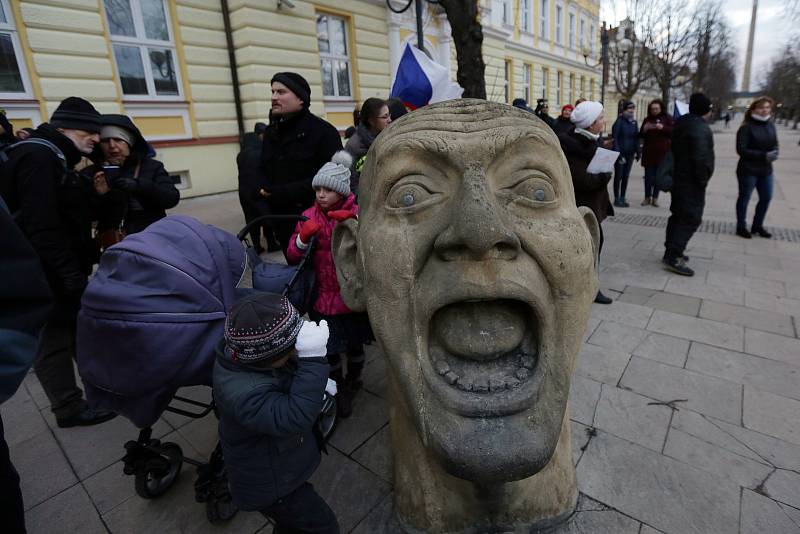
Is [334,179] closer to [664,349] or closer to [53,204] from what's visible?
[53,204]

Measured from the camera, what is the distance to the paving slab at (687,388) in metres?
2.74

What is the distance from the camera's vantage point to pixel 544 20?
22.8 metres

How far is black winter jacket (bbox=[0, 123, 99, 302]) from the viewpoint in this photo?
2406mm

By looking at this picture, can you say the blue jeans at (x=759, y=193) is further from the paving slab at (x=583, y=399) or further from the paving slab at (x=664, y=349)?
the paving slab at (x=583, y=399)

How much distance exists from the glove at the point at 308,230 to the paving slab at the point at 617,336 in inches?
96.1

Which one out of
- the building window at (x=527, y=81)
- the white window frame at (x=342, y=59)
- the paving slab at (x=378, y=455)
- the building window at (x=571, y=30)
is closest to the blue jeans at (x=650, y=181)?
the white window frame at (x=342, y=59)

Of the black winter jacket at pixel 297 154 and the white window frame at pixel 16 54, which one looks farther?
the white window frame at pixel 16 54

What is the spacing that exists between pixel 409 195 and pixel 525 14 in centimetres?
2305

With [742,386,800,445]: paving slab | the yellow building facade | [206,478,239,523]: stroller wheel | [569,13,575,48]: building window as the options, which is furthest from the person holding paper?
[569,13,575,48]: building window

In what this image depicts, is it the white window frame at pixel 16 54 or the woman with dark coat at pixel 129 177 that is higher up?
the white window frame at pixel 16 54

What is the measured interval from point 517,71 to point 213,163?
599 inches

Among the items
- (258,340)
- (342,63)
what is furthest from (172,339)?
(342,63)

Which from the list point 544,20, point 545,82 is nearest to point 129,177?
point 545,82

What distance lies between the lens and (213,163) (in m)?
9.74
